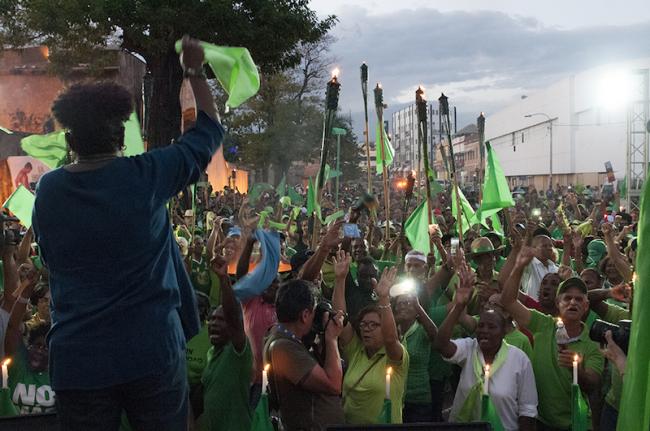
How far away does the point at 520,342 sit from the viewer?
16.1 feet

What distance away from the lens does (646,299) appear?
1.76 m

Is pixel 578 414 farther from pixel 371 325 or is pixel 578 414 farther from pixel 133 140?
pixel 133 140

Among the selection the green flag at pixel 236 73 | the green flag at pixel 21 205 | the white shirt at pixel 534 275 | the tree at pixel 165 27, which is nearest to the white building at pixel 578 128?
the tree at pixel 165 27

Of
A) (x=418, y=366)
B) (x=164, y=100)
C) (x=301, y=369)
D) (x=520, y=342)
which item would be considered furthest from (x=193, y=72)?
(x=164, y=100)

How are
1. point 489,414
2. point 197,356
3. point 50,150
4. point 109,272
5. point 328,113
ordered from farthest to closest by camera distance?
1. point 328,113
2. point 50,150
3. point 197,356
4. point 489,414
5. point 109,272

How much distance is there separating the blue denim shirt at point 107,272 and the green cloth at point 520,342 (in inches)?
121

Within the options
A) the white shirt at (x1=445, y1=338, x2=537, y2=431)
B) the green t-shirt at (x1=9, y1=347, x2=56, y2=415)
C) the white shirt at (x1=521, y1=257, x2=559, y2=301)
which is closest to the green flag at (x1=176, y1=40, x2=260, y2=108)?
the green t-shirt at (x1=9, y1=347, x2=56, y2=415)

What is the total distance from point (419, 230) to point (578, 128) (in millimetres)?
46310

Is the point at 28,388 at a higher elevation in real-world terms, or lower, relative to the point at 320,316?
lower

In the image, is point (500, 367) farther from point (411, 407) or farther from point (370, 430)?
point (370, 430)

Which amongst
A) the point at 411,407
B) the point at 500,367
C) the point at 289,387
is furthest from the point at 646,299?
the point at 411,407

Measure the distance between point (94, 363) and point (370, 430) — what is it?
3.63ft

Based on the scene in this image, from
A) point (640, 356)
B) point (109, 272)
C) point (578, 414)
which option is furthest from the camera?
point (578, 414)

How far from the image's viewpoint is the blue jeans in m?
2.23
